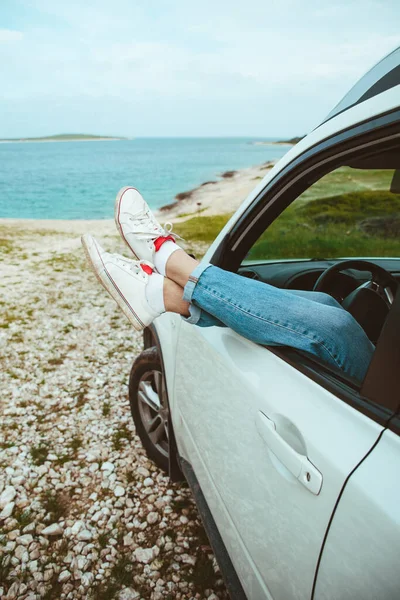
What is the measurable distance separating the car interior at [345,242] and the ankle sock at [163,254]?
1.25ft

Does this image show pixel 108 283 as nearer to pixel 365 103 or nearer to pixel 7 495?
pixel 365 103

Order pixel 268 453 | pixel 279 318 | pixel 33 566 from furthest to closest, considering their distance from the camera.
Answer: pixel 33 566 → pixel 279 318 → pixel 268 453

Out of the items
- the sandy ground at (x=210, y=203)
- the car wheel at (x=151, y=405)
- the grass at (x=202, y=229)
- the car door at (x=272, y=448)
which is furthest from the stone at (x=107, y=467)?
the sandy ground at (x=210, y=203)

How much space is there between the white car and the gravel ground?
1.95ft

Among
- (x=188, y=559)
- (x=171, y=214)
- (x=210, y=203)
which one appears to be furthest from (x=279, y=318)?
(x=210, y=203)

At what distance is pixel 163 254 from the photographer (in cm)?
196

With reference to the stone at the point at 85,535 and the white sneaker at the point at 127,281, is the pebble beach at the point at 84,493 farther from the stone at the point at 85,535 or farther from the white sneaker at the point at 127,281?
the white sneaker at the point at 127,281

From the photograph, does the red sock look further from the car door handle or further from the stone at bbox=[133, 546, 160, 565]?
the stone at bbox=[133, 546, 160, 565]

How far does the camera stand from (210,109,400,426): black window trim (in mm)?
1008

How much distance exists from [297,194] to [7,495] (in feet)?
8.56

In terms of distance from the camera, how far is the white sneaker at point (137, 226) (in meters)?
2.08

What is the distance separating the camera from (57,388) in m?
3.91

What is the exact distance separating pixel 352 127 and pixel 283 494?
3.57 ft

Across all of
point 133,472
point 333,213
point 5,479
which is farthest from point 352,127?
point 5,479
